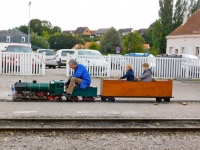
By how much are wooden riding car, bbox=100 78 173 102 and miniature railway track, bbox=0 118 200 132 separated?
11.3 feet

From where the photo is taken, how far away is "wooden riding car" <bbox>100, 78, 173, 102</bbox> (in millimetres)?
13680

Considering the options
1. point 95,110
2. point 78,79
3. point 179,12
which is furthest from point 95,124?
point 179,12

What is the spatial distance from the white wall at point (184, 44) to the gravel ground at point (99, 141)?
117 ft

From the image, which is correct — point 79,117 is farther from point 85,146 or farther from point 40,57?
point 40,57

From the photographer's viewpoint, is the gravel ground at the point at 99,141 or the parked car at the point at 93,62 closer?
the gravel ground at the point at 99,141

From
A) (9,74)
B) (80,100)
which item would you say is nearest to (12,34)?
(9,74)

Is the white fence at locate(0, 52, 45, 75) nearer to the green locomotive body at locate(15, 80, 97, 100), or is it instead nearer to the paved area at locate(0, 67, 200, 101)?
the paved area at locate(0, 67, 200, 101)

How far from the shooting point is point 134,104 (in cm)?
1369

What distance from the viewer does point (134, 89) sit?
13.9m

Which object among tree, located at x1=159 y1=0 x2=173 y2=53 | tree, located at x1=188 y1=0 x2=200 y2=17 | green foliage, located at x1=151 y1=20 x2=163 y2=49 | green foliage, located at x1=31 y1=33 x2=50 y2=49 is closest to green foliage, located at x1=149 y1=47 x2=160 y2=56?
green foliage, located at x1=151 y1=20 x2=163 y2=49

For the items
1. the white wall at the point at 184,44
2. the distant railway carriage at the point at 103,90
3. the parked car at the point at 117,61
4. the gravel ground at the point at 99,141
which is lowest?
the gravel ground at the point at 99,141

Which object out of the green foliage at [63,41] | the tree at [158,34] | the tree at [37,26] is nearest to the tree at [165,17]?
the tree at [158,34]

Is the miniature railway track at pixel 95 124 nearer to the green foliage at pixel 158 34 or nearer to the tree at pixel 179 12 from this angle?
the green foliage at pixel 158 34

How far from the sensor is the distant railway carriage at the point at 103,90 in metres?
13.1
